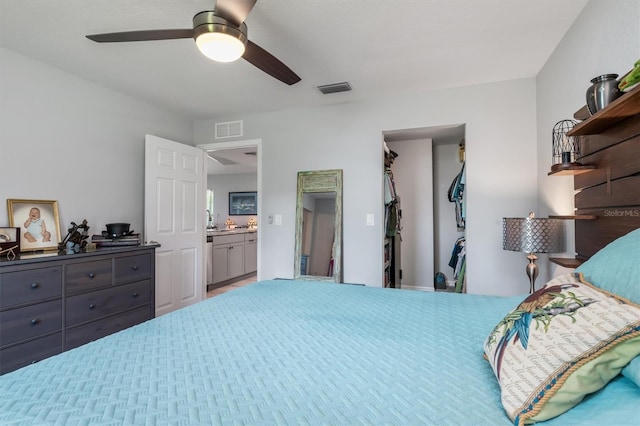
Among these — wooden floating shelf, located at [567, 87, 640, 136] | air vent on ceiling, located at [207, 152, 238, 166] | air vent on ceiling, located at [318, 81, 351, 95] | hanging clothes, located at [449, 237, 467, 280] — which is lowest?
hanging clothes, located at [449, 237, 467, 280]

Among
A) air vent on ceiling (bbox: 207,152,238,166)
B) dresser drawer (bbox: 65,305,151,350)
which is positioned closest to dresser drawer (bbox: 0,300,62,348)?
dresser drawer (bbox: 65,305,151,350)

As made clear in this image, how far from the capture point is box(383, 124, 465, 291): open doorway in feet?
15.3

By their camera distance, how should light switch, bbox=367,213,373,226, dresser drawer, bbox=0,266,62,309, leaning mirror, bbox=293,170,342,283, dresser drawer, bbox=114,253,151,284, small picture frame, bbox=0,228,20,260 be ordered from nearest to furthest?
dresser drawer, bbox=0,266,62,309
small picture frame, bbox=0,228,20,260
dresser drawer, bbox=114,253,151,284
light switch, bbox=367,213,373,226
leaning mirror, bbox=293,170,342,283

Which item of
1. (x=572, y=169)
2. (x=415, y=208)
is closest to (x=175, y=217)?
(x=415, y=208)

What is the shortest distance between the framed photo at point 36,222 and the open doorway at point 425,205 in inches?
152

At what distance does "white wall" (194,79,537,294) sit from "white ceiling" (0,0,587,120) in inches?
8.4

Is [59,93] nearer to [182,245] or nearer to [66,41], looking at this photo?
[66,41]

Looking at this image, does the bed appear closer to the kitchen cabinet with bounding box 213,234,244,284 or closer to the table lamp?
the table lamp

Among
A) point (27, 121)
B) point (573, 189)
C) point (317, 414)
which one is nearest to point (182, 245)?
point (27, 121)

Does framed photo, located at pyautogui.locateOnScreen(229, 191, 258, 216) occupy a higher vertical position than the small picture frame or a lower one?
A: higher

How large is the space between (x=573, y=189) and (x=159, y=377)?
8.11 ft

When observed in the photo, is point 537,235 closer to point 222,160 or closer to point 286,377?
point 286,377

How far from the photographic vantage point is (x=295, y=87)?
3.15m

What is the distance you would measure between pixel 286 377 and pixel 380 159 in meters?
2.85
